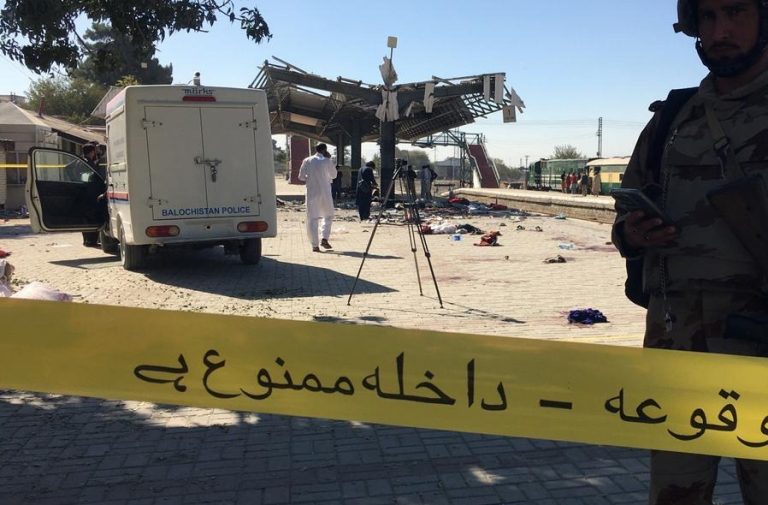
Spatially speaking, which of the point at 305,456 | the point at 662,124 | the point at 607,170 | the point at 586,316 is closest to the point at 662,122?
the point at 662,124

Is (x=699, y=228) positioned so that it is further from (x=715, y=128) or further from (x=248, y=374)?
(x=248, y=374)

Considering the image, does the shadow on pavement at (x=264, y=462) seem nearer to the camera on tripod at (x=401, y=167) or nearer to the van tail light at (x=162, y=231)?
the camera on tripod at (x=401, y=167)

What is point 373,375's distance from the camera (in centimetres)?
226

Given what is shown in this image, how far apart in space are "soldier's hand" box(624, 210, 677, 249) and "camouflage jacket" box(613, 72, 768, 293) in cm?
7

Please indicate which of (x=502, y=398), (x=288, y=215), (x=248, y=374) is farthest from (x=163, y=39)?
(x=288, y=215)

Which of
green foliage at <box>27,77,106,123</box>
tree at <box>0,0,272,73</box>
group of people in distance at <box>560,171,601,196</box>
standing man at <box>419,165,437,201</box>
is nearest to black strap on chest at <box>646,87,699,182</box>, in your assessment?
tree at <box>0,0,272,73</box>

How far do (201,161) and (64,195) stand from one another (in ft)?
10.6

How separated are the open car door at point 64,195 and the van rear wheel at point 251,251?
2.70 m

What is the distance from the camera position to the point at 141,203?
9344mm

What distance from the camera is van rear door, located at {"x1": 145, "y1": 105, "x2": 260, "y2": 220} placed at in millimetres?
9391

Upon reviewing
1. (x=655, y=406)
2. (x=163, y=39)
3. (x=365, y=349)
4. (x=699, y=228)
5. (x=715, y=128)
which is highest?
(x=163, y=39)

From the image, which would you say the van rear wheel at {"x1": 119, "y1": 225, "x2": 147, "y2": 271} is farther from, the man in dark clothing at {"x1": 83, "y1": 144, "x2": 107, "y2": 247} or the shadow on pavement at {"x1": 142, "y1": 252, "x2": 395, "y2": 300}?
the man in dark clothing at {"x1": 83, "y1": 144, "x2": 107, "y2": 247}

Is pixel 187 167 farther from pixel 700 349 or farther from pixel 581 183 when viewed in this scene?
pixel 581 183

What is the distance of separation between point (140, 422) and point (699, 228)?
358 cm
